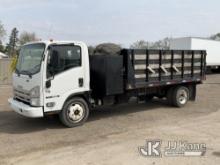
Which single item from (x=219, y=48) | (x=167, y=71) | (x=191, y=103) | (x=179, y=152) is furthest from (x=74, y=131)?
(x=219, y=48)

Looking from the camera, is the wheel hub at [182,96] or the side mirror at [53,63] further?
the wheel hub at [182,96]

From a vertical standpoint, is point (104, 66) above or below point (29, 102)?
above

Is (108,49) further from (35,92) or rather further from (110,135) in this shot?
(110,135)

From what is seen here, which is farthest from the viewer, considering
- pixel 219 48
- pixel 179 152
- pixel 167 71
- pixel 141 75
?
pixel 219 48

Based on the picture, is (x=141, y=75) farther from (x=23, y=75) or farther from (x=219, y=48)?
(x=219, y=48)

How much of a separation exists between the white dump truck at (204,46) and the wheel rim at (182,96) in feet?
52.3

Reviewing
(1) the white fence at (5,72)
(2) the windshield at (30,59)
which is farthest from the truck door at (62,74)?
(1) the white fence at (5,72)

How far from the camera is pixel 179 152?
6.18 metres

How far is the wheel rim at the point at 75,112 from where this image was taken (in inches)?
320

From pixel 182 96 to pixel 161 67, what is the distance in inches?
72.6

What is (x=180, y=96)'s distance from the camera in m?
11.1

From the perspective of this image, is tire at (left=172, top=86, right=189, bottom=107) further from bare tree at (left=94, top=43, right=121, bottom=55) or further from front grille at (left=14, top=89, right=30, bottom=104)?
front grille at (left=14, top=89, right=30, bottom=104)

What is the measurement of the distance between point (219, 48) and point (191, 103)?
20168 mm

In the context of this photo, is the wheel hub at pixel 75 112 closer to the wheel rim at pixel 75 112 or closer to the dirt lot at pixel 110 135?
the wheel rim at pixel 75 112
